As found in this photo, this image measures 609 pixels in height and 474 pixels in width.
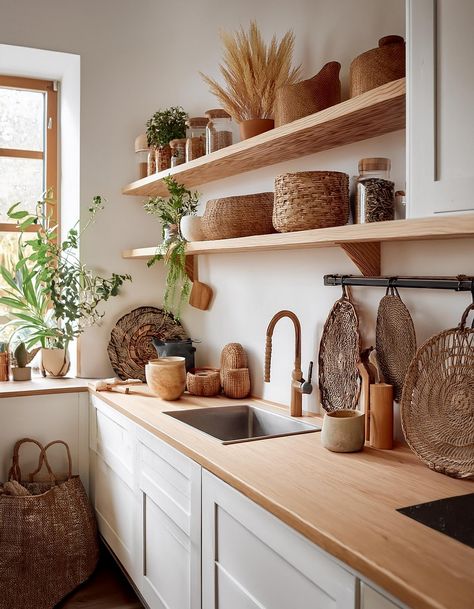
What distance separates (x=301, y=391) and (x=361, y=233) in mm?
801

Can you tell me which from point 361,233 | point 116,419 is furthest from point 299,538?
point 116,419

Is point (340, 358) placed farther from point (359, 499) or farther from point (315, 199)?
point (359, 499)

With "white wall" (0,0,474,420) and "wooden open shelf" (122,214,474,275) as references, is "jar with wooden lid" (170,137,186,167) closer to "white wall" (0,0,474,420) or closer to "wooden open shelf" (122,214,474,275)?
"white wall" (0,0,474,420)

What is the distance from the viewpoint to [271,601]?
58.9 inches

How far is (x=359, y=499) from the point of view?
4.82ft

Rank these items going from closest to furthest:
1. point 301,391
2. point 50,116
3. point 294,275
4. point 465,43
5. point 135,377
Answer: point 465,43 < point 301,391 < point 294,275 < point 135,377 < point 50,116

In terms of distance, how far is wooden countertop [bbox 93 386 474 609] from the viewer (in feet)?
3.58

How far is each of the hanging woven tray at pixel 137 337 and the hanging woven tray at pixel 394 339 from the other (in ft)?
5.09

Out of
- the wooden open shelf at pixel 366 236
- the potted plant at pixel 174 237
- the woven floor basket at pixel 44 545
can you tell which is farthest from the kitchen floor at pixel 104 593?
the wooden open shelf at pixel 366 236

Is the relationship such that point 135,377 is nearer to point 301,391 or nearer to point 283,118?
point 301,391

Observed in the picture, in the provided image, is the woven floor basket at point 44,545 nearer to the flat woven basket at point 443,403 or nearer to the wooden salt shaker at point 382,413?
the wooden salt shaker at point 382,413

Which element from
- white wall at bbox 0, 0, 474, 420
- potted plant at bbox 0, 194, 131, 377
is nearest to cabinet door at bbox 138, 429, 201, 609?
white wall at bbox 0, 0, 474, 420

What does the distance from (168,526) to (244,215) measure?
110cm

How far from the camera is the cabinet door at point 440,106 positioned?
4.50 feet
